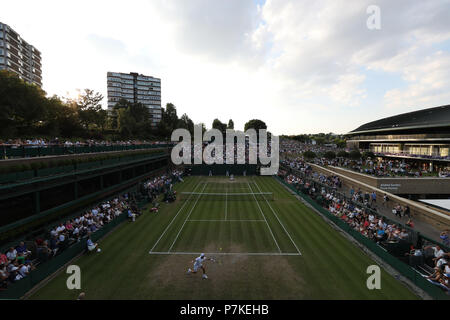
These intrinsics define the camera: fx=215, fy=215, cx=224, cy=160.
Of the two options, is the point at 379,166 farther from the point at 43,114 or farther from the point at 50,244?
the point at 43,114

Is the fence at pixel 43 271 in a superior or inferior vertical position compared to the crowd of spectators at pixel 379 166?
inferior

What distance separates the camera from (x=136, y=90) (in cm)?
11506

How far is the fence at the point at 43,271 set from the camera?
34.1 feet

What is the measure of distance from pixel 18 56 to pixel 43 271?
91630 mm

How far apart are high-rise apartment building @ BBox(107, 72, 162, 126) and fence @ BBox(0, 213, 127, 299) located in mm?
96759

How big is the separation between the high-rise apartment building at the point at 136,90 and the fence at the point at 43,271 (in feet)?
317

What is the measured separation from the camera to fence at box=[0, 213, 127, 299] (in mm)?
10391

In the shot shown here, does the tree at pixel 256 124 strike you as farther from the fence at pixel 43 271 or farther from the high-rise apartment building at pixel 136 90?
the fence at pixel 43 271

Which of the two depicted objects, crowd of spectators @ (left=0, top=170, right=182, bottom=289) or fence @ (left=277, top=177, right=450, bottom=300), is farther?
crowd of spectators @ (left=0, top=170, right=182, bottom=289)

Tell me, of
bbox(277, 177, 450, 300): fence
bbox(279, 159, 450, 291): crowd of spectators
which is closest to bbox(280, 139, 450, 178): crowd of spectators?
bbox(279, 159, 450, 291): crowd of spectators

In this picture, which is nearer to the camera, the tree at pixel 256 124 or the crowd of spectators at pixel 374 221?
the crowd of spectators at pixel 374 221

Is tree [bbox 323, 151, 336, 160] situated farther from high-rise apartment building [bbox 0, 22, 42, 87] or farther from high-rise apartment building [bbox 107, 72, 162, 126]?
high-rise apartment building [bbox 0, 22, 42, 87]

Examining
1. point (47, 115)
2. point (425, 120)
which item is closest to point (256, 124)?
point (425, 120)

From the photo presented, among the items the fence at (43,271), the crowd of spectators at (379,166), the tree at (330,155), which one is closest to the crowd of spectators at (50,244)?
the fence at (43,271)
